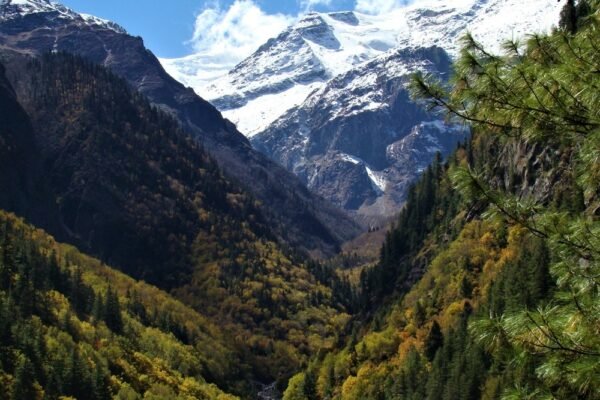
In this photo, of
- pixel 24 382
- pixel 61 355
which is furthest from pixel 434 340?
pixel 61 355

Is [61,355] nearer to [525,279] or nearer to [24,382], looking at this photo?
[24,382]

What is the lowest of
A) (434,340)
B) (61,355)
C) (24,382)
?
(434,340)

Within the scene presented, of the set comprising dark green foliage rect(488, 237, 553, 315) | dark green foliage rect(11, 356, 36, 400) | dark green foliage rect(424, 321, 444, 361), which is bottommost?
dark green foliage rect(424, 321, 444, 361)

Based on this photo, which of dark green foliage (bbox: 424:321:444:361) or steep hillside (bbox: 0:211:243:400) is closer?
dark green foliage (bbox: 424:321:444:361)

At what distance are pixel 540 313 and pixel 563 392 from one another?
2757 mm

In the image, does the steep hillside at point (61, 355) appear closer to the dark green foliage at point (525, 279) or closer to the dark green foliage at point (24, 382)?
the dark green foliage at point (24, 382)

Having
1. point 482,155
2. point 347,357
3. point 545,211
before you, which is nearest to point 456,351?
point 347,357

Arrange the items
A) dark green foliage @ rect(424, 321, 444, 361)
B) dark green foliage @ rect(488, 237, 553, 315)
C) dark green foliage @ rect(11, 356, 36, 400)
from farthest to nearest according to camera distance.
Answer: dark green foliage @ rect(11, 356, 36, 400) → dark green foliage @ rect(424, 321, 444, 361) → dark green foliage @ rect(488, 237, 553, 315)

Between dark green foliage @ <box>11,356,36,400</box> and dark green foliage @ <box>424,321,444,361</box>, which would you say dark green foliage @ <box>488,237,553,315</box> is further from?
dark green foliage @ <box>11,356,36,400</box>

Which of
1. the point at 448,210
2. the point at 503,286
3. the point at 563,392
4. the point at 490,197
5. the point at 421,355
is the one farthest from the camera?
the point at 448,210

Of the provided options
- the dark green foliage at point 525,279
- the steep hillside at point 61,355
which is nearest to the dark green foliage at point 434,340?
the dark green foliage at point 525,279

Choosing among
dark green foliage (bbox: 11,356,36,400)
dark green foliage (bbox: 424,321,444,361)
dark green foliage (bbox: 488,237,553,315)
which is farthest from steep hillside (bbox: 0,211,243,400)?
dark green foliage (bbox: 488,237,553,315)

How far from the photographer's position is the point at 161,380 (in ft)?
573

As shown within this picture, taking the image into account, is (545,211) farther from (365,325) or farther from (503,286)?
(365,325)
